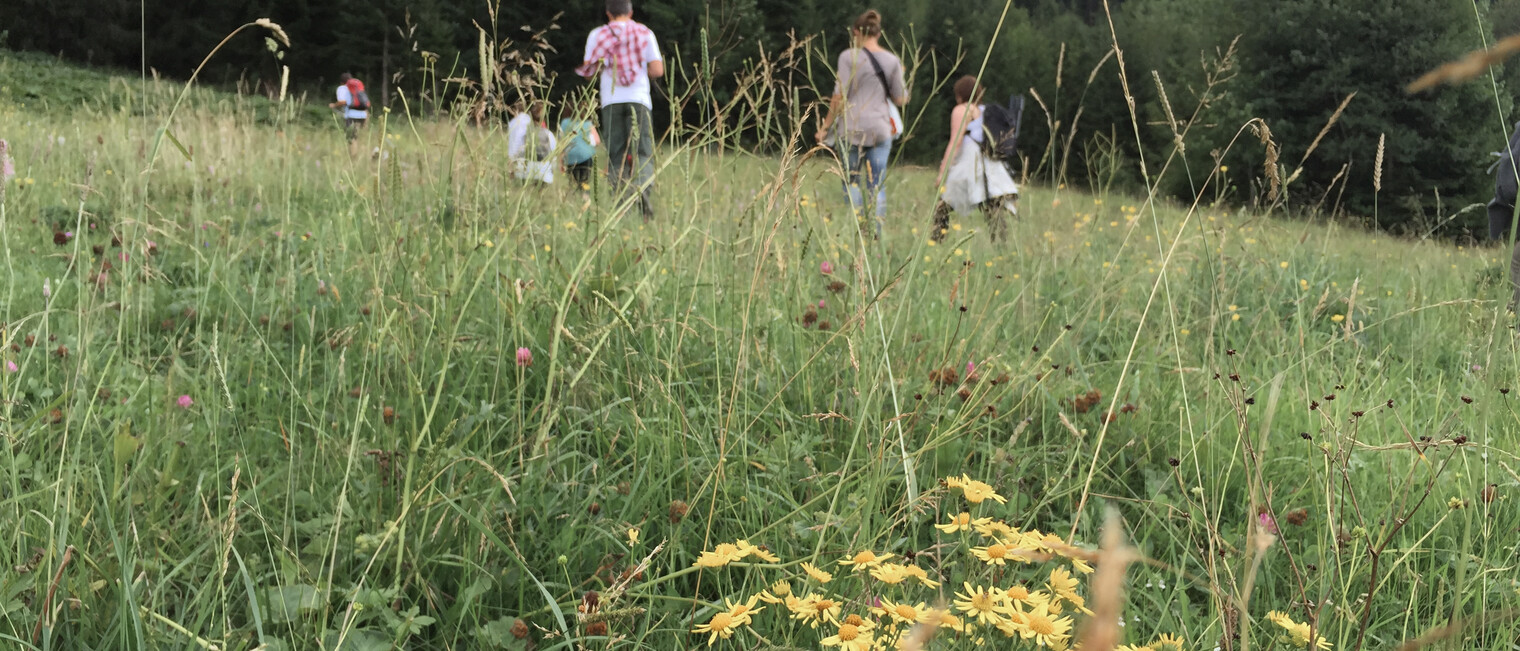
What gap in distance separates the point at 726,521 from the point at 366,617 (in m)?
0.54

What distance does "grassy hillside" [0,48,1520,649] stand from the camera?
1144 mm

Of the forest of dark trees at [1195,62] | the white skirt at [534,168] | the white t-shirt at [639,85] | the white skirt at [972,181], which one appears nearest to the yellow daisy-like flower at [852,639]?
the white skirt at [534,168]

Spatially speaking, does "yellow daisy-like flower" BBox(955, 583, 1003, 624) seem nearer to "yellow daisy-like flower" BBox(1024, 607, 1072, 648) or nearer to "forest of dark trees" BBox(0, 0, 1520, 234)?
"yellow daisy-like flower" BBox(1024, 607, 1072, 648)

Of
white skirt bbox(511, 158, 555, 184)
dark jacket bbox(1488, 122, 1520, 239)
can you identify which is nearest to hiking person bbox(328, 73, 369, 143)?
white skirt bbox(511, 158, 555, 184)

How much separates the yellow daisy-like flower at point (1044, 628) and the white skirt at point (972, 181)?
5046mm

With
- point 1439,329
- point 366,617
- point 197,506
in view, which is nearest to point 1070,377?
point 366,617

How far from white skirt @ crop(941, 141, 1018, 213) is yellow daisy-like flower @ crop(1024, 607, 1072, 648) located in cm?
505

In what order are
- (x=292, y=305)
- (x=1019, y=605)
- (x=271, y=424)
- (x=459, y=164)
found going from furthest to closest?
(x=292, y=305)
(x=459, y=164)
(x=271, y=424)
(x=1019, y=605)

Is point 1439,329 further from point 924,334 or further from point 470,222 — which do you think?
point 470,222

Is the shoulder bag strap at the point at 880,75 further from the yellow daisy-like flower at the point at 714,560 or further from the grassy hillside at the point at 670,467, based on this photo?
the yellow daisy-like flower at the point at 714,560

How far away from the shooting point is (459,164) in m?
2.23

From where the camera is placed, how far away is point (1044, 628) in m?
0.90

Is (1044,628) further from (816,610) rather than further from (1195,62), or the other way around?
(1195,62)

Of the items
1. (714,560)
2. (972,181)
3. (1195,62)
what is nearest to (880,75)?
(972,181)
